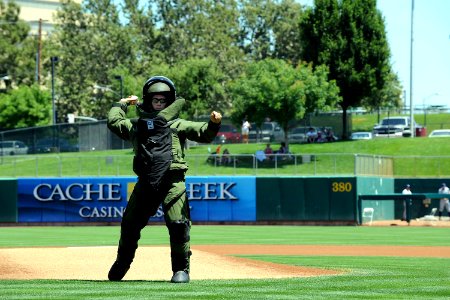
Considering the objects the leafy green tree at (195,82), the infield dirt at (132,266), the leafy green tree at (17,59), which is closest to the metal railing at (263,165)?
the leafy green tree at (195,82)

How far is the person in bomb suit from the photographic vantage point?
11.1 metres

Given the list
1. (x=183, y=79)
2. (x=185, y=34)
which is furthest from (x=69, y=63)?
(x=183, y=79)

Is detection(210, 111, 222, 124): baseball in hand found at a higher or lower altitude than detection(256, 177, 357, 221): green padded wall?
higher

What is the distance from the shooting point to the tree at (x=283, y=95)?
64.4m

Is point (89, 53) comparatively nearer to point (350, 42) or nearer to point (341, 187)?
point (350, 42)

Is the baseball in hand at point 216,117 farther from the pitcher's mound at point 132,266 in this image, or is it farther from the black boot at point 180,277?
the pitcher's mound at point 132,266

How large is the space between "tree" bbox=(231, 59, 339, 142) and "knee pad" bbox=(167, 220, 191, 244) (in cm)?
5152

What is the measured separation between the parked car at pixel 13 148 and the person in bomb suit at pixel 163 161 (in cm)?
5341

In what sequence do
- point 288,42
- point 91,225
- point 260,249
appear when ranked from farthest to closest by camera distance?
point 288,42 → point 91,225 → point 260,249

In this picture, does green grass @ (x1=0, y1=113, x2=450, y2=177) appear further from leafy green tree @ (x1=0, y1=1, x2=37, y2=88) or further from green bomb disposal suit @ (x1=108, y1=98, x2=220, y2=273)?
leafy green tree @ (x1=0, y1=1, x2=37, y2=88)

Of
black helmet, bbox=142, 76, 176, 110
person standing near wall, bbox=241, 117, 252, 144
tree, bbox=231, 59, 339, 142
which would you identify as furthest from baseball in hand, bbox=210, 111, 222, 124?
person standing near wall, bbox=241, 117, 252, 144

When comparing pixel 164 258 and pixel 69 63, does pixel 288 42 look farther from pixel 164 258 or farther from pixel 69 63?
pixel 164 258

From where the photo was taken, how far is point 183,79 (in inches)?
2958

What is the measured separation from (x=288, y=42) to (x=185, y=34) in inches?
473
